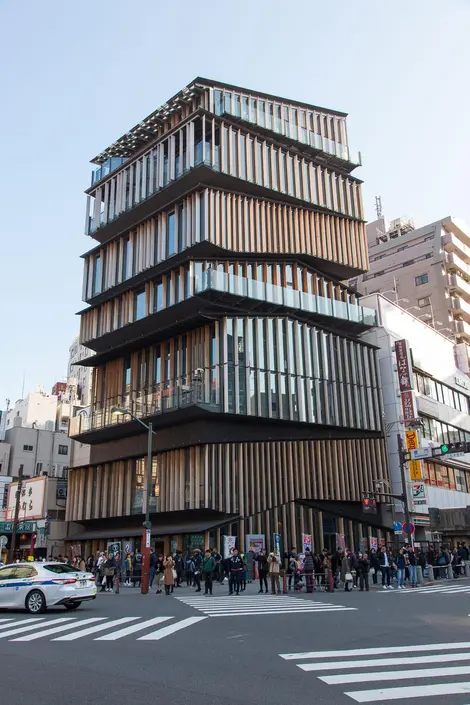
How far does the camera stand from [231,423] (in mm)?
37375

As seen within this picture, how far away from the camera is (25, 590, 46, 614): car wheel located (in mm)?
16875

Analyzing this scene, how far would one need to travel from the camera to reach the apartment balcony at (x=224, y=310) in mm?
38281

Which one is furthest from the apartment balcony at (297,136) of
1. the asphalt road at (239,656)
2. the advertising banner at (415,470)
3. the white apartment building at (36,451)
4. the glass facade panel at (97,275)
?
the white apartment building at (36,451)

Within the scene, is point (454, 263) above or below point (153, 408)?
above

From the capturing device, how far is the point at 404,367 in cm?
4475

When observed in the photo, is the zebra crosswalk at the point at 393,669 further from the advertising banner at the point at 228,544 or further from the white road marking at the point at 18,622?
the advertising banner at the point at 228,544

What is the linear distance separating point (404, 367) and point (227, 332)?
14479 millimetres

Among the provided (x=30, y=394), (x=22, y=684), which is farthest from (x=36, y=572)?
(x=30, y=394)

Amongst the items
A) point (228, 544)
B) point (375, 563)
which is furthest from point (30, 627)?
point (228, 544)

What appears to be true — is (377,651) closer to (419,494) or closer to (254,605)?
(254,605)

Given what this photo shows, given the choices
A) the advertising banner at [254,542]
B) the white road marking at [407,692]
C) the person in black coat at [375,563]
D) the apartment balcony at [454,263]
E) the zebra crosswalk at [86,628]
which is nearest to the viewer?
the white road marking at [407,692]

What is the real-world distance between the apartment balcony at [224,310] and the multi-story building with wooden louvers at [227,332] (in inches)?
5.7

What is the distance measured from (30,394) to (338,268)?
192 ft

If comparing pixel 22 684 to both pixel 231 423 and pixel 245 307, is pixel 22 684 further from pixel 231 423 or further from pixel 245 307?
pixel 245 307
